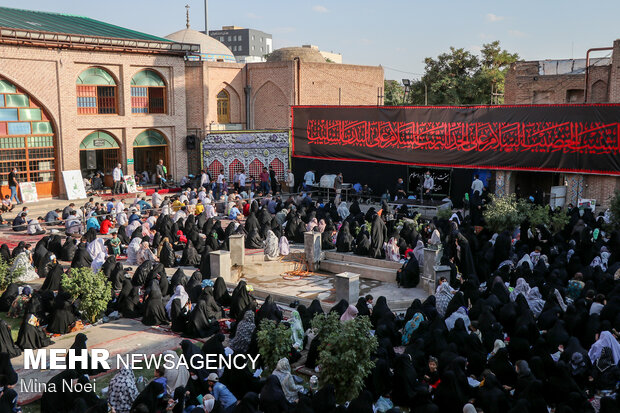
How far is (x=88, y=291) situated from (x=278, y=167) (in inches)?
616

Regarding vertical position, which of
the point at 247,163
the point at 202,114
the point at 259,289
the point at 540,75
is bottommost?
the point at 259,289

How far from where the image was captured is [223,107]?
27328mm

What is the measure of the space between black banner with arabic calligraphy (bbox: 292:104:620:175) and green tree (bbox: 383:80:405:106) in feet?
69.9

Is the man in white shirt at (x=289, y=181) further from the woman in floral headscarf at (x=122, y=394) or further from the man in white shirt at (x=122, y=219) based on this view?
the woman in floral headscarf at (x=122, y=394)

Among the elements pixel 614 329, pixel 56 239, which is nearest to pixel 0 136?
pixel 56 239

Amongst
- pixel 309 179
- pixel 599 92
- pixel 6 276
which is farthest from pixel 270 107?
pixel 6 276

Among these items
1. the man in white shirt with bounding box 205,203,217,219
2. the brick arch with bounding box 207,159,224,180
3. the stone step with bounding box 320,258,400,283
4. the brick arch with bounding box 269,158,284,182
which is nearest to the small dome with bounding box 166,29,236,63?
the brick arch with bounding box 207,159,224,180

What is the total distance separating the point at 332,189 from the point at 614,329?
15.4 metres

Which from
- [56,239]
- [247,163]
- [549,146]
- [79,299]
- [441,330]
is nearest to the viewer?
[441,330]

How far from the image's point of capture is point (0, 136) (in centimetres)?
2086

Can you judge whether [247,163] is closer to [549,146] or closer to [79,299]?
[549,146]

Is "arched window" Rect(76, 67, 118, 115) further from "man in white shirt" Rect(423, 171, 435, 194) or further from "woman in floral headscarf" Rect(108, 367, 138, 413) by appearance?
"woman in floral headscarf" Rect(108, 367, 138, 413)

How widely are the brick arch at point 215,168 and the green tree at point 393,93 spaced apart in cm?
2218

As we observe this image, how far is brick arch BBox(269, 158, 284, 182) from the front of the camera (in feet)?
84.1
